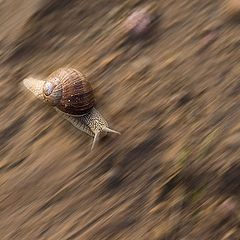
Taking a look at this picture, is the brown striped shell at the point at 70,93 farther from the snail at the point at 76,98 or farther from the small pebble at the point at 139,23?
the small pebble at the point at 139,23

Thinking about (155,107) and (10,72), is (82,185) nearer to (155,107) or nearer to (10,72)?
(155,107)

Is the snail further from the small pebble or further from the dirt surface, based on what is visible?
the small pebble

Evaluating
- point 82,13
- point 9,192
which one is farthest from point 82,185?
point 82,13

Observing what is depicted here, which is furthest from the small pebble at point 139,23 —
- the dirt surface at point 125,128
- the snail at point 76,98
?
the snail at point 76,98

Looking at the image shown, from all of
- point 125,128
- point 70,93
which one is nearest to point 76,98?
point 70,93

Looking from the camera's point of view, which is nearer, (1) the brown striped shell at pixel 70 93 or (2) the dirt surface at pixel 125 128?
(2) the dirt surface at pixel 125 128

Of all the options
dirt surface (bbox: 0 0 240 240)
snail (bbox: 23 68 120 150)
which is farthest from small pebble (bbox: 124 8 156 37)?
snail (bbox: 23 68 120 150)
